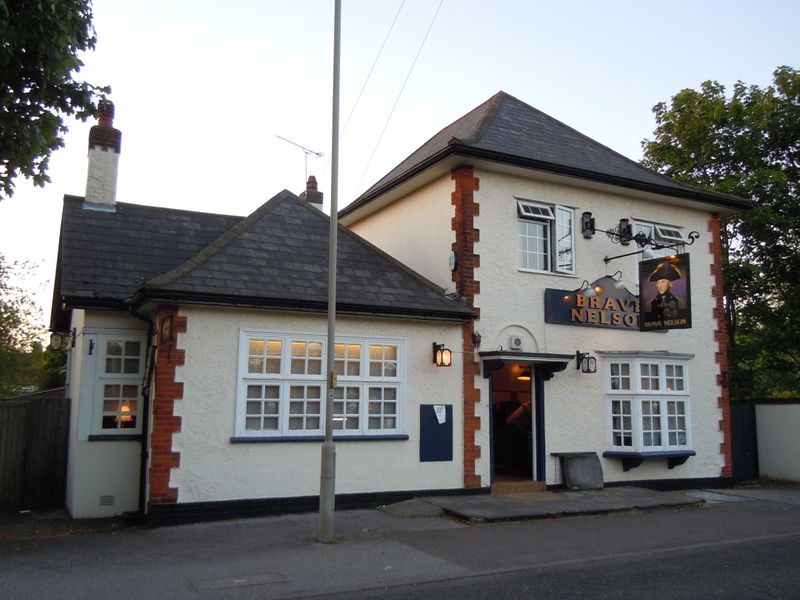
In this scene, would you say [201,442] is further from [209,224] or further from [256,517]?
[209,224]

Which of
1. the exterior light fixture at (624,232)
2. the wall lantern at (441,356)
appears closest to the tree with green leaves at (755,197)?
the exterior light fixture at (624,232)

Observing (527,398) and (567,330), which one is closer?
(567,330)

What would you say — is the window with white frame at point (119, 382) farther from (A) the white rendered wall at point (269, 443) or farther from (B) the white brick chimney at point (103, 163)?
(B) the white brick chimney at point (103, 163)

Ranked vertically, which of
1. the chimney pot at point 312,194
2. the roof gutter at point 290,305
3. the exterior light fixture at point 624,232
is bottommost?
the roof gutter at point 290,305

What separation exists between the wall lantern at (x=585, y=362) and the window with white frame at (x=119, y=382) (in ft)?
26.6

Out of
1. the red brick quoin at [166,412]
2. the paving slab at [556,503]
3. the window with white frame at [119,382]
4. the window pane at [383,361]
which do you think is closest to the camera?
the red brick quoin at [166,412]

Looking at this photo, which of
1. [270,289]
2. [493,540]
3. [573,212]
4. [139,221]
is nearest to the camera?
[493,540]

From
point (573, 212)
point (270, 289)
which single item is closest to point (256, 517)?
point (270, 289)

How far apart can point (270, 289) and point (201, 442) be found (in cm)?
255

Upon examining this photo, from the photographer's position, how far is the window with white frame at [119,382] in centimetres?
1155

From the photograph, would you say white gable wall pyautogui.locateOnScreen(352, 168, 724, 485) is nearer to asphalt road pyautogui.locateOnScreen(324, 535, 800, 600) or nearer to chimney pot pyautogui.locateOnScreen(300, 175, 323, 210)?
chimney pot pyautogui.locateOnScreen(300, 175, 323, 210)

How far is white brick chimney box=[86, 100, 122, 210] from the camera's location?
1352 centimetres

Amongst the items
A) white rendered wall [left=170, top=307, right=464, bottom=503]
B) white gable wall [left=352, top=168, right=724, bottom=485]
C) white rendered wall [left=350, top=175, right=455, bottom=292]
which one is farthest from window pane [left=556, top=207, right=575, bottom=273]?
white rendered wall [left=170, top=307, right=464, bottom=503]

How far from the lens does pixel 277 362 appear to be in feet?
36.9
